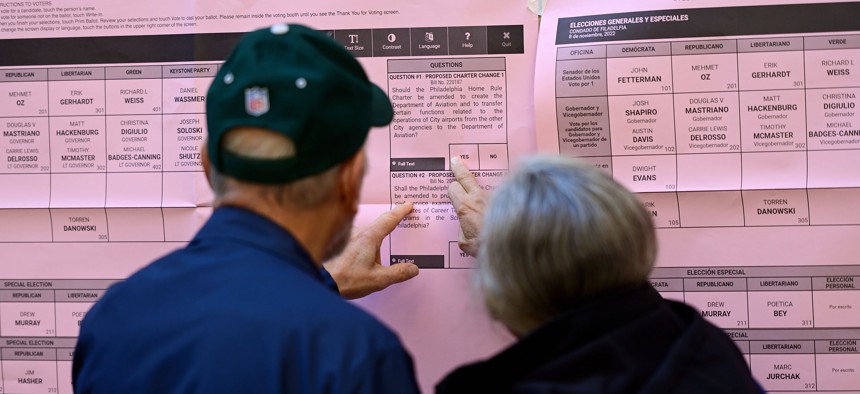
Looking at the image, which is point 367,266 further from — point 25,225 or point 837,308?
point 837,308

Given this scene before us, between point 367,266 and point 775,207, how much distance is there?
2.48 ft

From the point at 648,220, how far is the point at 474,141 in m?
0.63

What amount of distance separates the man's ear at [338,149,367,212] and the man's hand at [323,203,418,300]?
0.48 metres

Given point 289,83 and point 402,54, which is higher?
point 402,54

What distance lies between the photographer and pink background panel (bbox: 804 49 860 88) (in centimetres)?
145

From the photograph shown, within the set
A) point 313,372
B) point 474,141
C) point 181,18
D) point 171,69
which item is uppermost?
A: point 181,18

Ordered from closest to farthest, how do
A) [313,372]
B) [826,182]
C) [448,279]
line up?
[313,372], [826,182], [448,279]

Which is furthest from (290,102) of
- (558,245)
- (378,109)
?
(558,245)

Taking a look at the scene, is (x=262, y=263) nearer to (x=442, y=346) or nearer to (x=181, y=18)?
(x=442, y=346)

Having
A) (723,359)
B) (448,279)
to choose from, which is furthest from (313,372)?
(448,279)

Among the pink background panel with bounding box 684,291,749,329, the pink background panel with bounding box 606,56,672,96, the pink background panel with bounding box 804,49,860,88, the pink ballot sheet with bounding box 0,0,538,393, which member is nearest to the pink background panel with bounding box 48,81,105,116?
the pink ballot sheet with bounding box 0,0,538,393

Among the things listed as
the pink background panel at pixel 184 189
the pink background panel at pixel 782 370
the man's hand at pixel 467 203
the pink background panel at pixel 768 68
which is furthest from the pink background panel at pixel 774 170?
the pink background panel at pixel 184 189

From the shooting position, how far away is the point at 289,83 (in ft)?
3.06

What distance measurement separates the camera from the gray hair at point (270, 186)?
935mm
